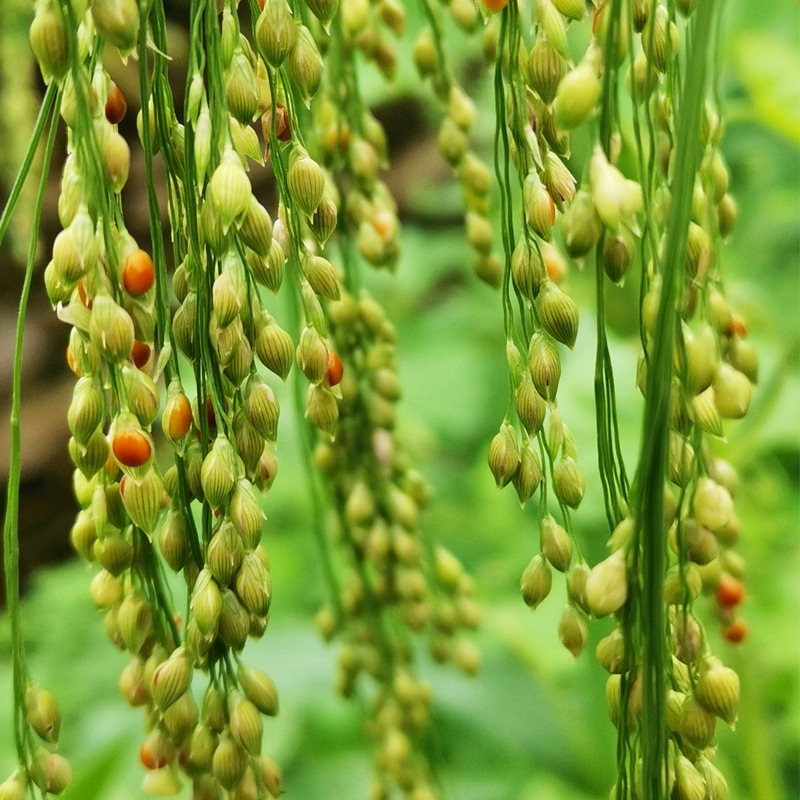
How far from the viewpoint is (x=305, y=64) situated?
47 centimetres

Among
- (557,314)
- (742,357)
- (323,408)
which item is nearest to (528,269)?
(557,314)

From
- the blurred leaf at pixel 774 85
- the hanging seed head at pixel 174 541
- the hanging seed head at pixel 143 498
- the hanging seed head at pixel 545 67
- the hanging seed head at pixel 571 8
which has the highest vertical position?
the blurred leaf at pixel 774 85

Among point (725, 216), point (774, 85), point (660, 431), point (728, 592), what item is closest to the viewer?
point (660, 431)

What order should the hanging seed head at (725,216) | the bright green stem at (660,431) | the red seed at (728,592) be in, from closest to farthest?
the bright green stem at (660,431) → the hanging seed head at (725,216) → the red seed at (728,592)

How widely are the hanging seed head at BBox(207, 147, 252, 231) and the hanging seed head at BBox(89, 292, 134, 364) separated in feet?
0.20

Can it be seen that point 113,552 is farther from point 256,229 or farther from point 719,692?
point 719,692

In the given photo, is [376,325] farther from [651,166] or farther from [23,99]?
[23,99]

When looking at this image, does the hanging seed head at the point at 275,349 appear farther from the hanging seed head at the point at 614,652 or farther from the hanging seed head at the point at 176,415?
the hanging seed head at the point at 614,652

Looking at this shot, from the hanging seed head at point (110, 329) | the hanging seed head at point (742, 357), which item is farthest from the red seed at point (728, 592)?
the hanging seed head at point (110, 329)

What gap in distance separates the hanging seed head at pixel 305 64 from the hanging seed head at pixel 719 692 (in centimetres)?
33

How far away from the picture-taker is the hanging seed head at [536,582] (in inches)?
20.1

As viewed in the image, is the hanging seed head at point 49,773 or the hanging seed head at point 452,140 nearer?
the hanging seed head at point 49,773

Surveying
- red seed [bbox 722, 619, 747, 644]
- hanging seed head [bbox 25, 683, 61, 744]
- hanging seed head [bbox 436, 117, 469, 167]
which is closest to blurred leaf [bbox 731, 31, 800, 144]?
hanging seed head [bbox 436, 117, 469, 167]

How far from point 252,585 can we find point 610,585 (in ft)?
0.55
